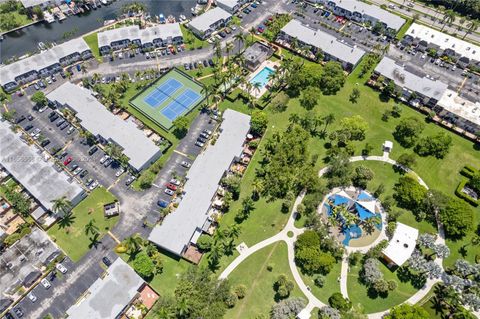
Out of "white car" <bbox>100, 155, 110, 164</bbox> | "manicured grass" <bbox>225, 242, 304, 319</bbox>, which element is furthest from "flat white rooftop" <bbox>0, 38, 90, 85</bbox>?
"manicured grass" <bbox>225, 242, 304, 319</bbox>

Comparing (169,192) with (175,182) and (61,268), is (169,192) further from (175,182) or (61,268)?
(61,268)

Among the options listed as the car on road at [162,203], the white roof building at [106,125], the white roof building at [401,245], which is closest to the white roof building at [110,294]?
the car on road at [162,203]

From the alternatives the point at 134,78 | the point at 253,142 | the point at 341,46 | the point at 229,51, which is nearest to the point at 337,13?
the point at 341,46

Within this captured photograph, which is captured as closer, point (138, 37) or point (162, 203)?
point (162, 203)

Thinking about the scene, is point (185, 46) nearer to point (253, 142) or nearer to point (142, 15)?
point (142, 15)

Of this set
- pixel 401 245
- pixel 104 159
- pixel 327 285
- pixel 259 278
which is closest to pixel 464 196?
pixel 401 245

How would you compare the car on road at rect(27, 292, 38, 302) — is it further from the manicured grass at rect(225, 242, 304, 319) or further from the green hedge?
the green hedge
